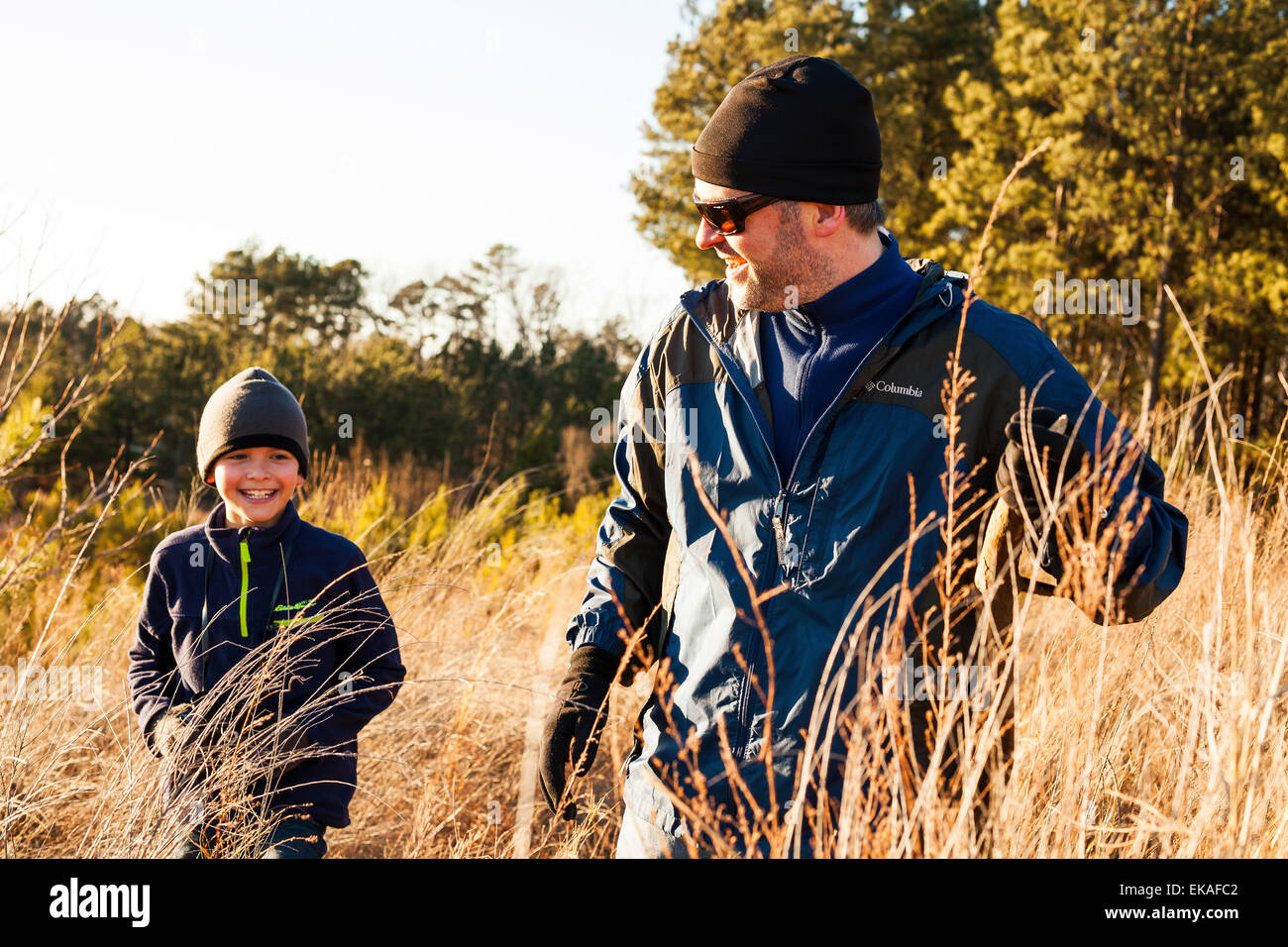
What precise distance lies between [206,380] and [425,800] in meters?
15.0

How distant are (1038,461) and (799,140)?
0.73 meters

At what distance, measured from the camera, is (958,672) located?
153 cm

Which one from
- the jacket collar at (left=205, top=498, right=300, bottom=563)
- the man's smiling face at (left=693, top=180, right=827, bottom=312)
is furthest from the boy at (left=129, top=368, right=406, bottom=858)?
the man's smiling face at (left=693, top=180, right=827, bottom=312)

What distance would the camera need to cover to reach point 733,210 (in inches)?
70.4

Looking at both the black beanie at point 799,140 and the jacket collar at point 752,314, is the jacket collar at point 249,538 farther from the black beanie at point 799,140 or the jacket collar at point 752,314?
the black beanie at point 799,140

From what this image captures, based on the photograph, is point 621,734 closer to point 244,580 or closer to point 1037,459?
point 244,580

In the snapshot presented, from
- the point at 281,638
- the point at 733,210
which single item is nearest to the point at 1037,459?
the point at 733,210

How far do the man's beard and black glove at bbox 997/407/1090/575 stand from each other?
0.44m

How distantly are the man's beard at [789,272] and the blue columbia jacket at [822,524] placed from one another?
82 millimetres

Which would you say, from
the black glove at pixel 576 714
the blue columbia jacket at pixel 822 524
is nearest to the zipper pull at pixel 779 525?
the blue columbia jacket at pixel 822 524

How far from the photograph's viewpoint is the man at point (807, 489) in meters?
1.50
